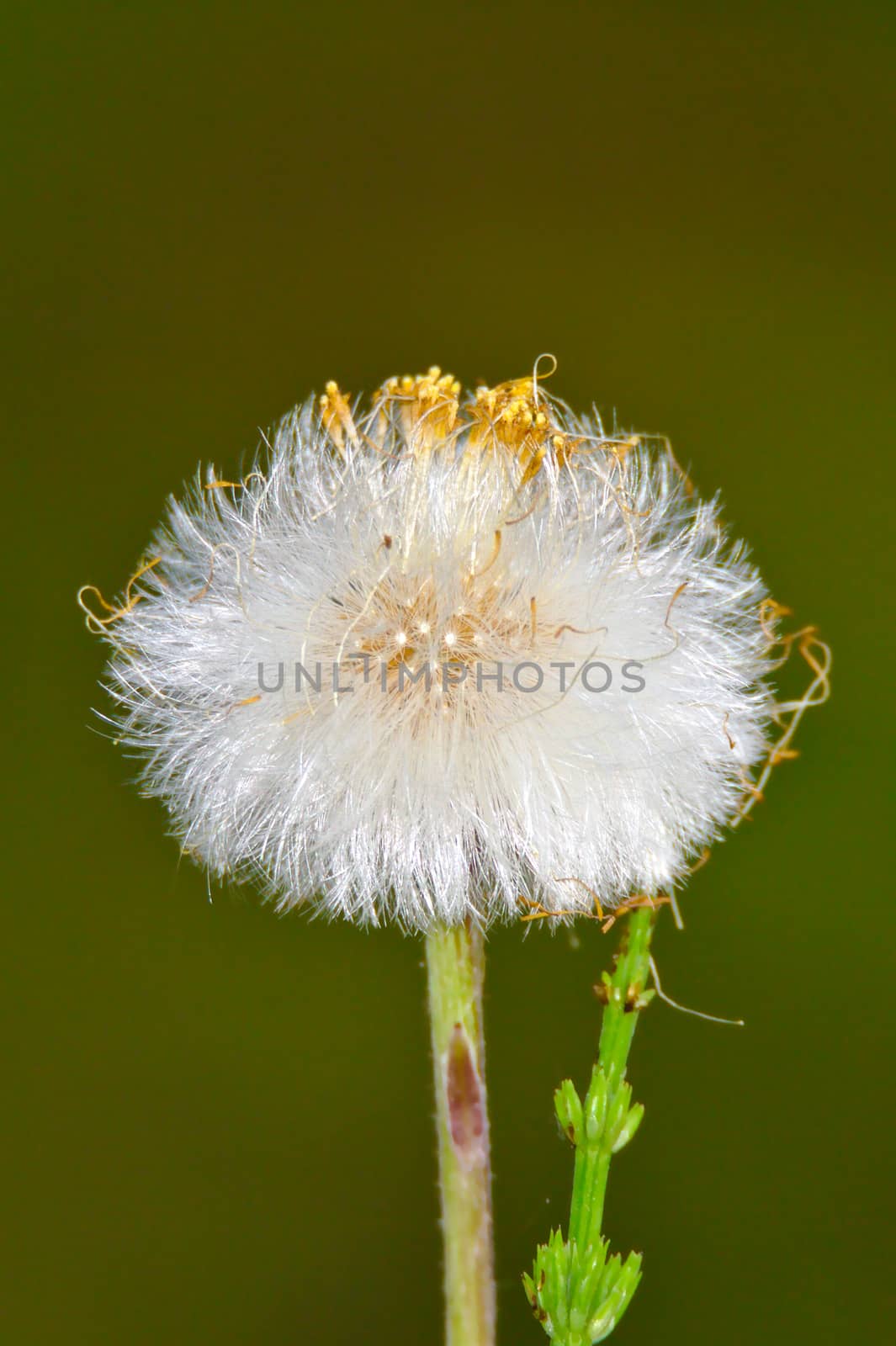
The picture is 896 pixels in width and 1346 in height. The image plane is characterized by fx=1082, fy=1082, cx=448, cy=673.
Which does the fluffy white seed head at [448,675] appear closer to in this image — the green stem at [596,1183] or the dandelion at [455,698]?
the dandelion at [455,698]

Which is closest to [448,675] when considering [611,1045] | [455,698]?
[455,698]

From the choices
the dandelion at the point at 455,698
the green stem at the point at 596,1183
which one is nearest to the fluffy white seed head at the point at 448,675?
the dandelion at the point at 455,698

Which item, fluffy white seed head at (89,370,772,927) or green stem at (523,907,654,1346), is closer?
green stem at (523,907,654,1346)

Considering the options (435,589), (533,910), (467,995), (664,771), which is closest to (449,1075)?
(467,995)

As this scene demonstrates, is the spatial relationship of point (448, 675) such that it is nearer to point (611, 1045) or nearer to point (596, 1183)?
point (611, 1045)

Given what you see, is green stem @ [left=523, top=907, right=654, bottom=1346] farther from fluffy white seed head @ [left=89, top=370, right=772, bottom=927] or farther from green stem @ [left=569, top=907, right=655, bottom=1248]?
fluffy white seed head @ [left=89, top=370, right=772, bottom=927]

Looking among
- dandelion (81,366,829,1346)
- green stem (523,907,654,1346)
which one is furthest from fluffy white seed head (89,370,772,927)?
green stem (523,907,654,1346)

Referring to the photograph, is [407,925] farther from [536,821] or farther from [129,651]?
[129,651]
